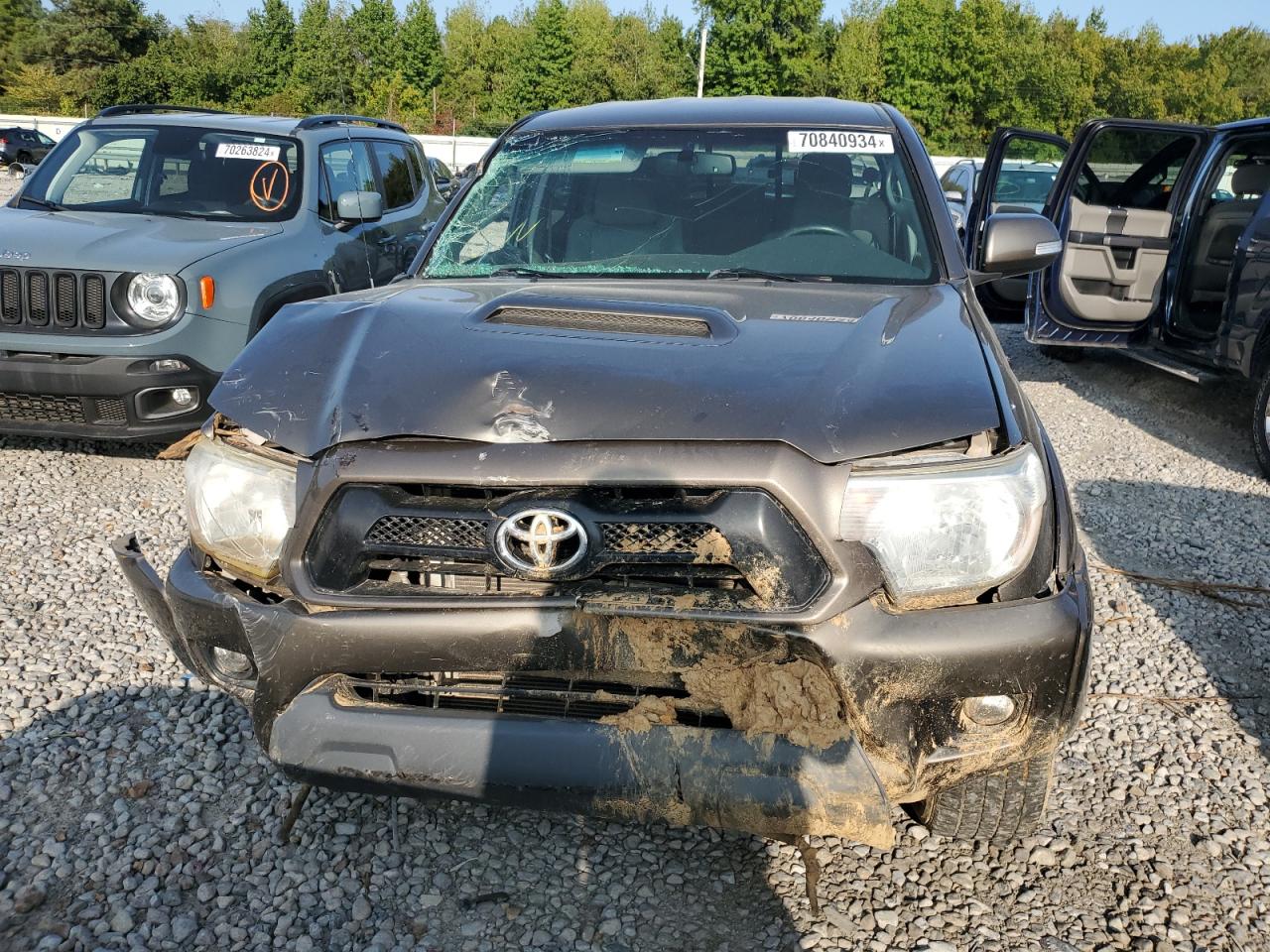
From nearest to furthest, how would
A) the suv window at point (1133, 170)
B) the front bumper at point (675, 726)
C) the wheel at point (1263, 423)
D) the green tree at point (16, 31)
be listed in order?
the front bumper at point (675, 726), the wheel at point (1263, 423), the suv window at point (1133, 170), the green tree at point (16, 31)

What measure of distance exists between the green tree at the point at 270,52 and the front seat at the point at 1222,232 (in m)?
64.6

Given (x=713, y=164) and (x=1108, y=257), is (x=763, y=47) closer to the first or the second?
(x=1108, y=257)

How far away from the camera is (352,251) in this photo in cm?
664

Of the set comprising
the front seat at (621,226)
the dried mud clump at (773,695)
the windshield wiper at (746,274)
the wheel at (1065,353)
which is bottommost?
the wheel at (1065,353)

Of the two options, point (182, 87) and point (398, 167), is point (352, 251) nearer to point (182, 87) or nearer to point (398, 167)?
point (398, 167)

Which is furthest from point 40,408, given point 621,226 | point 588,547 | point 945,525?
point 945,525

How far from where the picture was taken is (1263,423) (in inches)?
234

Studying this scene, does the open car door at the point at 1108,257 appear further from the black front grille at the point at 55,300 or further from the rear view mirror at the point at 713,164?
the black front grille at the point at 55,300

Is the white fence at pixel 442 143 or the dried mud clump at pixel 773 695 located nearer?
the dried mud clump at pixel 773 695

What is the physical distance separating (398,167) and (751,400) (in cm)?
654

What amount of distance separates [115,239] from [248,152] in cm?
122

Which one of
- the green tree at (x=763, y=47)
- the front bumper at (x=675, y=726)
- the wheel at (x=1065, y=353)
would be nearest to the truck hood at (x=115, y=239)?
the front bumper at (x=675, y=726)

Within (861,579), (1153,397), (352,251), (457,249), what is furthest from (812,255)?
(1153,397)

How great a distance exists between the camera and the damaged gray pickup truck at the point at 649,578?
199cm
